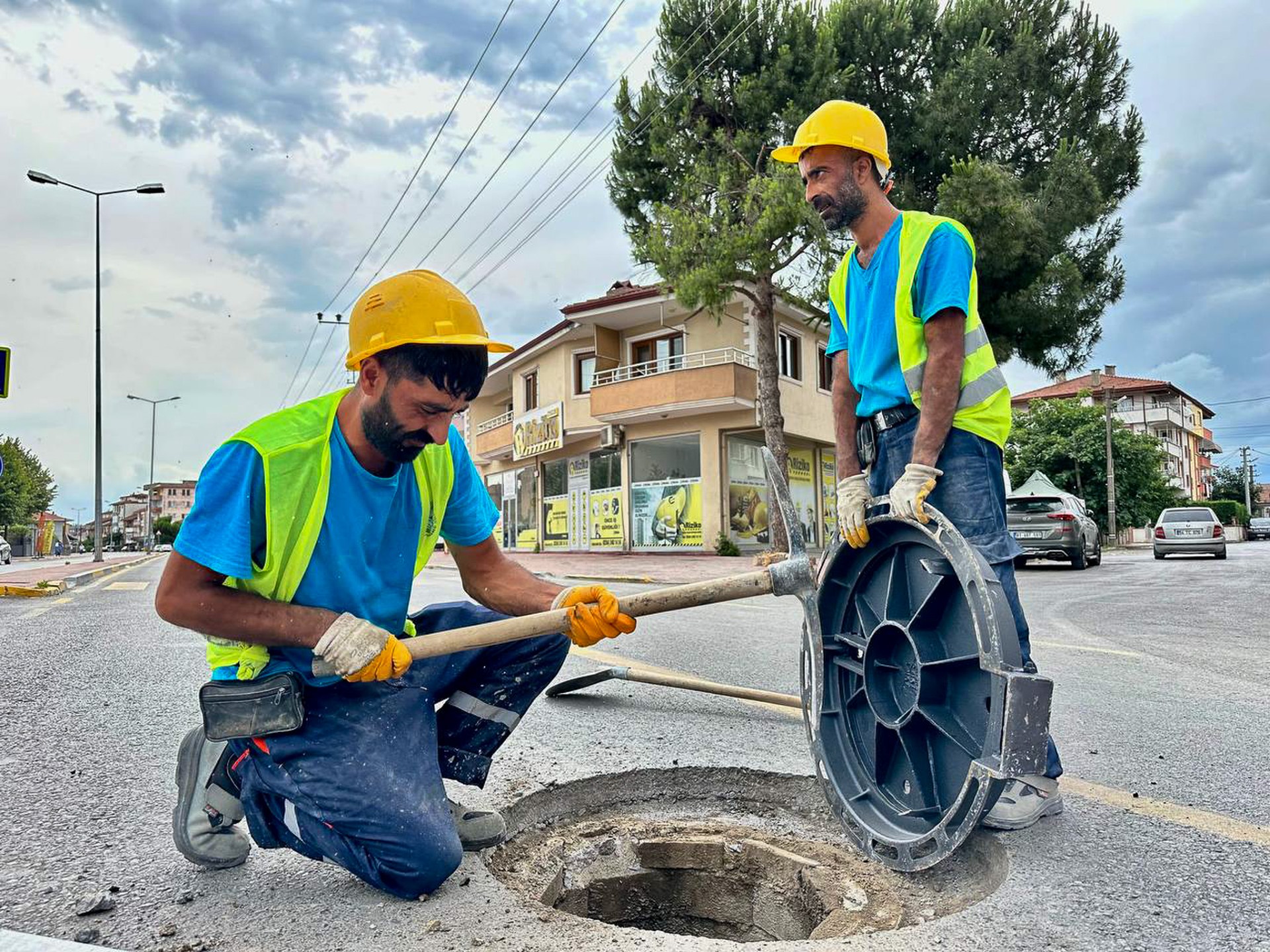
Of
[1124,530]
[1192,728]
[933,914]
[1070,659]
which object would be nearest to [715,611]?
[1070,659]

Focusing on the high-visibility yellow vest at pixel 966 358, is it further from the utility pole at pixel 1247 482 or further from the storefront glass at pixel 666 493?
the utility pole at pixel 1247 482

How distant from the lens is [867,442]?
9.05 feet

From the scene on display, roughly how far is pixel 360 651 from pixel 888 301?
1.82 m

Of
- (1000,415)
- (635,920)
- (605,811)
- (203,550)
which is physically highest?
(1000,415)

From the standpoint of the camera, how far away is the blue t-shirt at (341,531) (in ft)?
6.44

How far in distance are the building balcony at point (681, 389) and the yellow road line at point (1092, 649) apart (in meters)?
15.7

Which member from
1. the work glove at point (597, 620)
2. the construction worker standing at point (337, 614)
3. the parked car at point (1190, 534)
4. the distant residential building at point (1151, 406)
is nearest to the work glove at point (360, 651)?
the construction worker standing at point (337, 614)

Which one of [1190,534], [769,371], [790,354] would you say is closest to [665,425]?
[790,354]

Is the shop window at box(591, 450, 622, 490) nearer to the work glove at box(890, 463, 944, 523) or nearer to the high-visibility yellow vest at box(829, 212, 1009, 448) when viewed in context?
the high-visibility yellow vest at box(829, 212, 1009, 448)

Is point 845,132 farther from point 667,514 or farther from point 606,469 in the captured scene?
point 606,469

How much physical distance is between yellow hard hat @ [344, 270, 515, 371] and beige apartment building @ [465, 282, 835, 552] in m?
19.0

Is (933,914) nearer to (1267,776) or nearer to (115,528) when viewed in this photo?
(1267,776)

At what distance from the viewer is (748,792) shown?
287 centimetres

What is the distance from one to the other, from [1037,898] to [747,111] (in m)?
17.0
